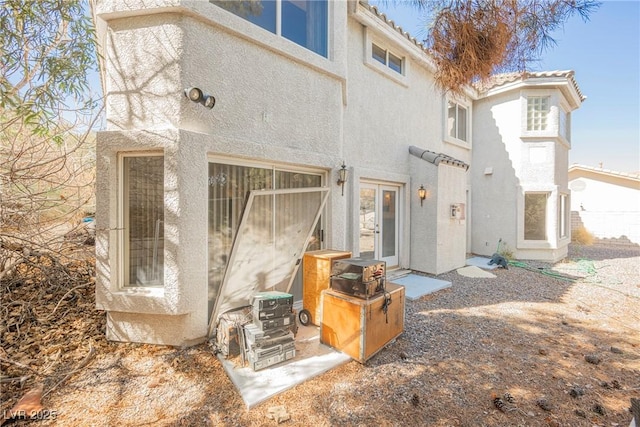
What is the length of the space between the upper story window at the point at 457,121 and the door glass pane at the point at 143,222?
15.1 meters

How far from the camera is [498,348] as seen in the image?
20.1ft

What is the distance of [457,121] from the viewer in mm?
16875

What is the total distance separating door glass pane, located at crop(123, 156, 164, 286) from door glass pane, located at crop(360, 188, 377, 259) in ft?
22.8

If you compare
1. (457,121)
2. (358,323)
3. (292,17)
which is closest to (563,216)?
(457,121)

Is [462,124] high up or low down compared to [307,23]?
up

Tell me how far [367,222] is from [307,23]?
6920 millimetres

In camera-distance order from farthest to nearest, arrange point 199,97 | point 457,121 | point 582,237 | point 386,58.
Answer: point 582,237
point 457,121
point 386,58
point 199,97

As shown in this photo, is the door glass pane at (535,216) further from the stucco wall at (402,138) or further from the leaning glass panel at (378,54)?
the leaning glass panel at (378,54)

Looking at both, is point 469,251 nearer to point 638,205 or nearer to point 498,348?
point 498,348

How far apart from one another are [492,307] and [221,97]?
31.8ft

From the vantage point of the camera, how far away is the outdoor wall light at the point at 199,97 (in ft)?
18.3

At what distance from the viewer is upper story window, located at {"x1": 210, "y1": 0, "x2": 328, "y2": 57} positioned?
6.72 meters

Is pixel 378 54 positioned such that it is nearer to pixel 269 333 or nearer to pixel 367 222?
pixel 367 222

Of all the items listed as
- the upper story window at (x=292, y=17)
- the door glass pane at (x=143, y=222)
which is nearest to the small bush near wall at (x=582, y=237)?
the upper story window at (x=292, y=17)
